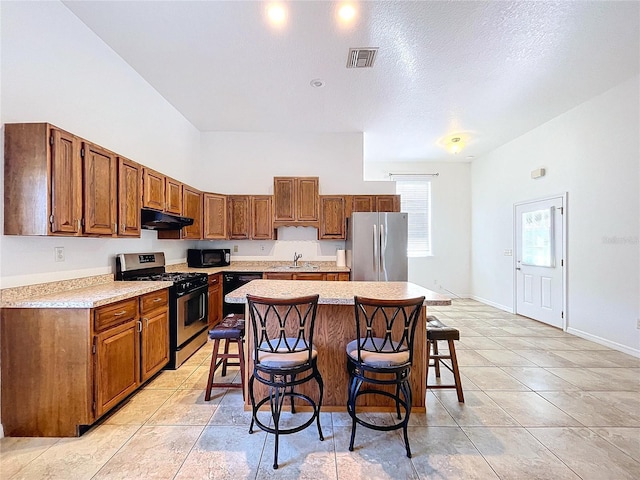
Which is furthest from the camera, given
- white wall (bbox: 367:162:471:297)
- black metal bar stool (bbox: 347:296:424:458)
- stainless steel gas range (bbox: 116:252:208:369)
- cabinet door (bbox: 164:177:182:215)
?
white wall (bbox: 367:162:471:297)

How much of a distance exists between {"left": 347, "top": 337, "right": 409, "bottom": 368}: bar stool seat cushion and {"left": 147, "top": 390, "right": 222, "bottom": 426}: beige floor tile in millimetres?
1289

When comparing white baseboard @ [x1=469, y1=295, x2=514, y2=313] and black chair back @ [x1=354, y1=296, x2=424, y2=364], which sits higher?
black chair back @ [x1=354, y1=296, x2=424, y2=364]

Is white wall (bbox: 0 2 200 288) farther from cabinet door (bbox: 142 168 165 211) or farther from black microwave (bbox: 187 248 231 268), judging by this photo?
black microwave (bbox: 187 248 231 268)

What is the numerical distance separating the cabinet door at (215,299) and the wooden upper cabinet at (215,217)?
0.69 metres

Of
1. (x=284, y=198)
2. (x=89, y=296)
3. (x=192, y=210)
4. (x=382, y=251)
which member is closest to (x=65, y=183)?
(x=89, y=296)

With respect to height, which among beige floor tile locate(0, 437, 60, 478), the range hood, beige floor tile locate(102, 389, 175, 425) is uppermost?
the range hood

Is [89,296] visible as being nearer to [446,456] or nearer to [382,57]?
[446,456]

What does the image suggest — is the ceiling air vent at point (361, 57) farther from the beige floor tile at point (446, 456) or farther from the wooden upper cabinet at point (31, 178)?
the beige floor tile at point (446, 456)

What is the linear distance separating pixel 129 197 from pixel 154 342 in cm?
141

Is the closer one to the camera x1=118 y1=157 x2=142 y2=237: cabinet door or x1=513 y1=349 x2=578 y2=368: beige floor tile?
x1=118 y1=157 x2=142 y2=237: cabinet door

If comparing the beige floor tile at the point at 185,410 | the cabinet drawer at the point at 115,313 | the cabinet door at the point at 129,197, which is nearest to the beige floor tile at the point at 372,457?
the beige floor tile at the point at 185,410

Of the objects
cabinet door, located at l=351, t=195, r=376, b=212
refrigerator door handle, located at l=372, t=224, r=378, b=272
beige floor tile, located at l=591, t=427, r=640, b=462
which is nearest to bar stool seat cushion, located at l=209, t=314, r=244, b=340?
refrigerator door handle, located at l=372, t=224, r=378, b=272

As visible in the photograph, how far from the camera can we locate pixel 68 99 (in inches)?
97.7

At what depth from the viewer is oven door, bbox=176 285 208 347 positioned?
10.2ft
